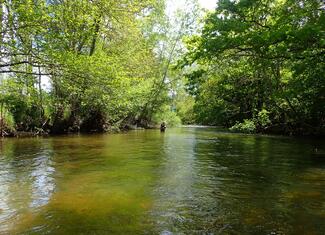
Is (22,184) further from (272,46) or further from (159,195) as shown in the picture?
(272,46)

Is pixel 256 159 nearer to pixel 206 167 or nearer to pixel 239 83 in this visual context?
pixel 206 167

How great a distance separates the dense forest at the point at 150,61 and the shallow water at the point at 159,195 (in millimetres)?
4723

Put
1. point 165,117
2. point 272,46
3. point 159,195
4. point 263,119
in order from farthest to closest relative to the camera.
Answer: point 165,117
point 263,119
point 272,46
point 159,195

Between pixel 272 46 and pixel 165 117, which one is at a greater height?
pixel 272 46

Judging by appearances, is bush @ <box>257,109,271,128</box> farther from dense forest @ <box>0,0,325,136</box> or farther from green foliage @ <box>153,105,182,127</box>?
green foliage @ <box>153,105,182,127</box>

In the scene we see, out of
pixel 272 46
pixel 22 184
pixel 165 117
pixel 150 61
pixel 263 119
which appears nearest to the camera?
pixel 22 184

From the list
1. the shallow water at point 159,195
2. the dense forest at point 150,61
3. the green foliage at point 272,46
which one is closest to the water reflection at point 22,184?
the shallow water at point 159,195

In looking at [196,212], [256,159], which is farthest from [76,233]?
[256,159]

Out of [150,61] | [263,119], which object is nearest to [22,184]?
[263,119]

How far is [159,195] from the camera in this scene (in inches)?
268

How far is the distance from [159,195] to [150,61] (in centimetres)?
2961

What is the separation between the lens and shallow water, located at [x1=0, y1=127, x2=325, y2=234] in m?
4.98

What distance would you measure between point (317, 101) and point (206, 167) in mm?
14409

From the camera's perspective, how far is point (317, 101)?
70.8 ft
